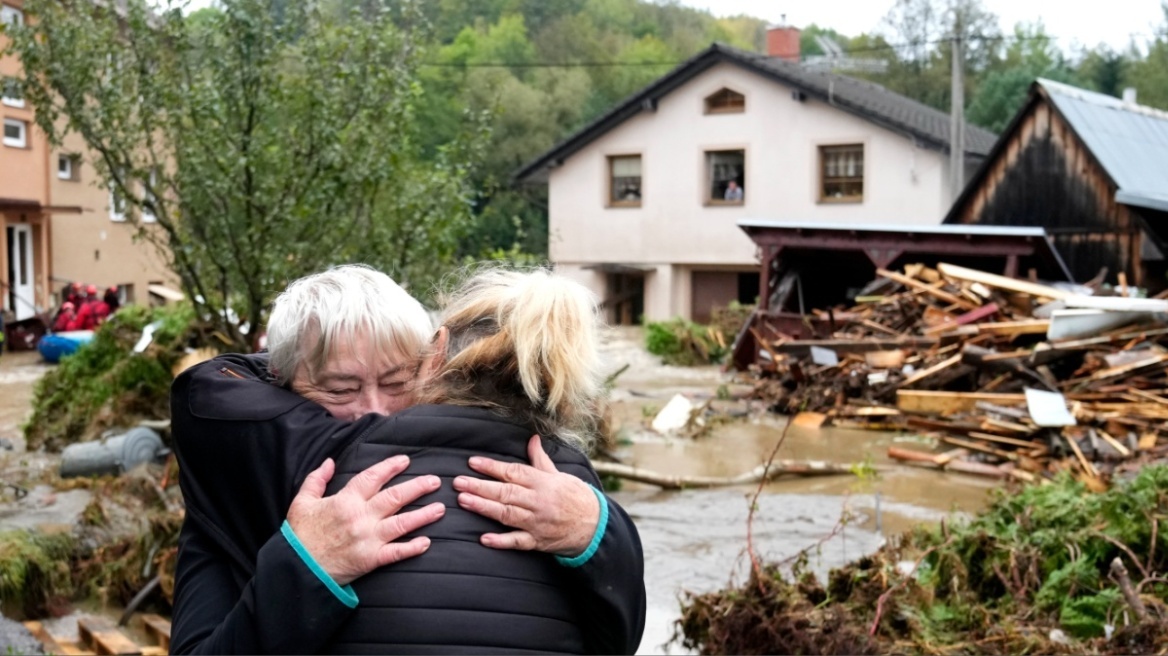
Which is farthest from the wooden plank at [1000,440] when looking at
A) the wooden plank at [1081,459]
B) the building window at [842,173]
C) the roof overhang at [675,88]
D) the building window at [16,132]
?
the building window at [16,132]

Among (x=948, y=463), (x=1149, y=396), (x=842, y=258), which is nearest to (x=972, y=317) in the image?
(x=1149, y=396)

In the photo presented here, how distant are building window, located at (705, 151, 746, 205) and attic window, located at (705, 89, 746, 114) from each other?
117 cm

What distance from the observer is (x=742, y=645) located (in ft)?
19.4

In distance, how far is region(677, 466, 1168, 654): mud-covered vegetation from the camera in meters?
5.48

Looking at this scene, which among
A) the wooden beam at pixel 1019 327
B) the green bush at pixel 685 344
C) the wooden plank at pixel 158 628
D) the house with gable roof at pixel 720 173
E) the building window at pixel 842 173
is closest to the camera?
the wooden plank at pixel 158 628

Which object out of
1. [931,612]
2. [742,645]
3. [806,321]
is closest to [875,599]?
[931,612]

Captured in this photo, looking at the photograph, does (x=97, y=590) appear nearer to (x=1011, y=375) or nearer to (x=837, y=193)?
(x=1011, y=375)

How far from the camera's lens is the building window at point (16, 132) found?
97.0ft

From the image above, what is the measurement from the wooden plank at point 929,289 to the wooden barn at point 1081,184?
2666 millimetres

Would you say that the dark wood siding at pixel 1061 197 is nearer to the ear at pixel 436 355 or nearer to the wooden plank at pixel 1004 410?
the wooden plank at pixel 1004 410

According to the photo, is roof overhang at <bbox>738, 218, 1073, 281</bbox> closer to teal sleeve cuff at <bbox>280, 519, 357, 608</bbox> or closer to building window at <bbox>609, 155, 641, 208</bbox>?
building window at <bbox>609, 155, 641, 208</bbox>

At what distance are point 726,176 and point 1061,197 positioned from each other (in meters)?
13.9

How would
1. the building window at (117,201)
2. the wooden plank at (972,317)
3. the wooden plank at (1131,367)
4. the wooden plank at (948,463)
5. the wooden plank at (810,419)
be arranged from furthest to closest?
the wooden plank at (972,317) < the wooden plank at (810,419) < the wooden plank at (1131,367) < the wooden plank at (948,463) < the building window at (117,201)

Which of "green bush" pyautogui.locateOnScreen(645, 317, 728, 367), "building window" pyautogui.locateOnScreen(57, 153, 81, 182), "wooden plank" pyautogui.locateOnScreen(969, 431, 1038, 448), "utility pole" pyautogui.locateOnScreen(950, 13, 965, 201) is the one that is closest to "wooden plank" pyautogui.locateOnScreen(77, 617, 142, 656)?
"wooden plank" pyautogui.locateOnScreen(969, 431, 1038, 448)
